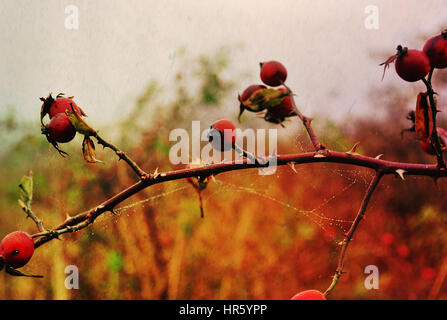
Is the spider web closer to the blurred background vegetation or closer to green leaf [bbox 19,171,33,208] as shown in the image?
the blurred background vegetation

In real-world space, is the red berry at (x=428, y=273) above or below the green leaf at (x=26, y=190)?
below

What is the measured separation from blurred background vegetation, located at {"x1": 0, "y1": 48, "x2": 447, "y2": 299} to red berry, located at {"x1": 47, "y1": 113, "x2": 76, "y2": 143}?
35.9 inches

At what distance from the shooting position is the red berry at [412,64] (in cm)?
40

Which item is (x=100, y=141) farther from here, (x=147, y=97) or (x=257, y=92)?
(x=147, y=97)

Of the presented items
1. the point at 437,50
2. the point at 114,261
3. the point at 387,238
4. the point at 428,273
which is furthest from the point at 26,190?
the point at 428,273

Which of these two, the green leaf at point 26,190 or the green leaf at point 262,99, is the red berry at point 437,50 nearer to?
Result: the green leaf at point 262,99

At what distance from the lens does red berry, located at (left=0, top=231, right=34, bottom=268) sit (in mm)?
382

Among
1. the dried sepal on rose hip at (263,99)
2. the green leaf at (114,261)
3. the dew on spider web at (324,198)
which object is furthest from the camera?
the green leaf at (114,261)

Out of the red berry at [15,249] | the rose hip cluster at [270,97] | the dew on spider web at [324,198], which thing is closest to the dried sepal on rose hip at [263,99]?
the rose hip cluster at [270,97]

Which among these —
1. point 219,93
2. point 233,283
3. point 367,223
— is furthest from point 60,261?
point 367,223

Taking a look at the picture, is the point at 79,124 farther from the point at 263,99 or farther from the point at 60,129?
the point at 263,99

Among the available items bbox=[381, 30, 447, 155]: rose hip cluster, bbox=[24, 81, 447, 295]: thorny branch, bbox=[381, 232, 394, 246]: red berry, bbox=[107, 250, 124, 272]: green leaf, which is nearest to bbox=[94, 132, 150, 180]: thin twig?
bbox=[24, 81, 447, 295]: thorny branch

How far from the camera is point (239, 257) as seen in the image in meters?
1.41
